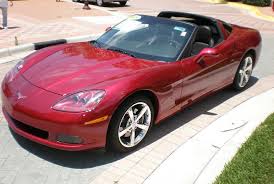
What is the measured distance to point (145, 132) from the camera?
4.78 meters

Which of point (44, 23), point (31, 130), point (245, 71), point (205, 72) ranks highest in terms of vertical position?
point (205, 72)

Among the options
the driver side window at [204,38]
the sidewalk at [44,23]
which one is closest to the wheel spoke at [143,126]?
the driver side window at [204,38]

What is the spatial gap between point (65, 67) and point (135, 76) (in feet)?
2.71

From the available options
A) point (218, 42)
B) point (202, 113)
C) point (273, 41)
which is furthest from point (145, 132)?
point (273, 41)

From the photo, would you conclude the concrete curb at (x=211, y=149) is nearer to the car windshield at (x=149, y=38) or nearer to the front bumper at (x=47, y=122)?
the front bumper at (x=47, y=122)

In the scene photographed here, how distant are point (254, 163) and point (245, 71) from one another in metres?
2.90

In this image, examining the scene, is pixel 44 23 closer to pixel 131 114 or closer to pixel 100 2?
pixel 100 2

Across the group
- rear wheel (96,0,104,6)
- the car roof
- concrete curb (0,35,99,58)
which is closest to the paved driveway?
the car roof

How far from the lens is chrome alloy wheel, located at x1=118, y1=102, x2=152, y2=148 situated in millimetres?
4457

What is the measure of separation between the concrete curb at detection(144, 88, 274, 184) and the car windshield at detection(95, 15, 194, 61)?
3.64ft

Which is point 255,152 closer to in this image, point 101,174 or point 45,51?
point 101,174

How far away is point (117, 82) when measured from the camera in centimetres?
430

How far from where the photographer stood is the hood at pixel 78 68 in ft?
14.2

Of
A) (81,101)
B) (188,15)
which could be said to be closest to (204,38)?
(188,15)
